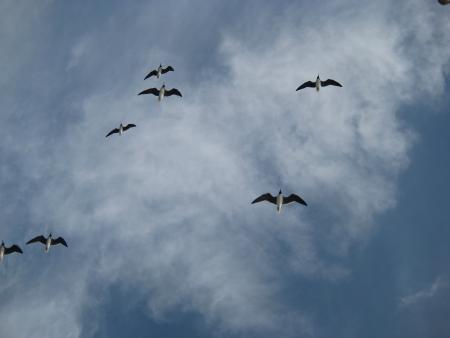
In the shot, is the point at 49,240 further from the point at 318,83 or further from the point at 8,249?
the point at 318,83

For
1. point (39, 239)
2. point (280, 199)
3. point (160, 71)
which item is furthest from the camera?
point (160, 71)

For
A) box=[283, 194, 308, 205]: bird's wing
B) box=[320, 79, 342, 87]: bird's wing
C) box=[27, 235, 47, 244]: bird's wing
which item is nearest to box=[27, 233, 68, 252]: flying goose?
box=[27, 235, 47, 244]: bird's wing

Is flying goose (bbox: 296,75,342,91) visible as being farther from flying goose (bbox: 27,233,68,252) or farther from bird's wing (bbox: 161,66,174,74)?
flying goose (bbox: 27,233,68,252)

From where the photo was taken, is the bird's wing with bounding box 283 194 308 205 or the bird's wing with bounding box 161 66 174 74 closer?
the bird's wing with bounding box 283 194 308 205

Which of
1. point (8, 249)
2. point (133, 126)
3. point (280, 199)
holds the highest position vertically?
point (133, 126)

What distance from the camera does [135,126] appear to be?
11762 centimetres

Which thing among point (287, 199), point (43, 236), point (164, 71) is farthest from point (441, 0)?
point (43, 236)

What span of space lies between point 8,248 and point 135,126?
34097mm

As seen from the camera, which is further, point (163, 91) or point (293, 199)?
point (163, 91)

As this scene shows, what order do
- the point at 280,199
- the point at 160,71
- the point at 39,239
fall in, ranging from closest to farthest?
the point at 280,199 < the point at 39,239 < the point at 160,71

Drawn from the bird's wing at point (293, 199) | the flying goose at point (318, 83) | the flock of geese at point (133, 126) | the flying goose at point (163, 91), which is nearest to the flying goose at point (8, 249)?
the flock of geese at point (133, 126)

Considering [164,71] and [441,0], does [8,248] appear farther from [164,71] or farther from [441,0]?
[441,0]

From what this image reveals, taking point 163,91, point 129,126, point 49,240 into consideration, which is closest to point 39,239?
point 49,240

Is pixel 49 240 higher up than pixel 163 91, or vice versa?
pixel 163 91
